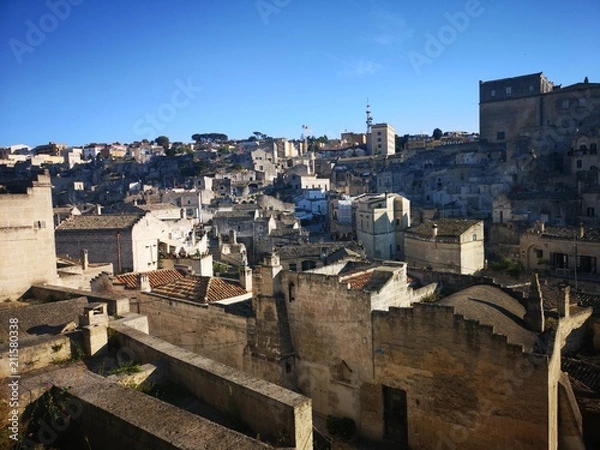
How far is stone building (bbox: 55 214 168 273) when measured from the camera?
2195 cm

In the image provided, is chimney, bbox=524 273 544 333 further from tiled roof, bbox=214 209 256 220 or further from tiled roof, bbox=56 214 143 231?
tiled roof, bbox=214 209 256 220

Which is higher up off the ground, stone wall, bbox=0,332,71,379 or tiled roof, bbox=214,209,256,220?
tiled roof, bbox=214,209,256,220

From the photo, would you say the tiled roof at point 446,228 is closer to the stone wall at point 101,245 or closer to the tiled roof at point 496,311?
the tiled roof at point 496,311

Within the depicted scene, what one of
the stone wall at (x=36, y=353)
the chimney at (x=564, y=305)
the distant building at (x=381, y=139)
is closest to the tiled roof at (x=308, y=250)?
the chimney at (x=564, y=305)

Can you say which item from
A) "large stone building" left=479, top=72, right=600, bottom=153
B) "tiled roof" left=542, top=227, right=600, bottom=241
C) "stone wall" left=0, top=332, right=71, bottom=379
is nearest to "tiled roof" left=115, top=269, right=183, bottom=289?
"stone wall" left=0, top=332, right=71, bottom=379

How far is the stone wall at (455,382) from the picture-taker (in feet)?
30.9

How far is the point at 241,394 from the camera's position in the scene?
620 cm

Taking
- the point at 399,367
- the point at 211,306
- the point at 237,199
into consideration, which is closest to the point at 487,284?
the point at 399,367

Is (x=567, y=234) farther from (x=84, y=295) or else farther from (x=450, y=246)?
(x=84, y=295)

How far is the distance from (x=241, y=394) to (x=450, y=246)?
2174 cm

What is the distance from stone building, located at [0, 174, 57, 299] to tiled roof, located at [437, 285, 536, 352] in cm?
1119

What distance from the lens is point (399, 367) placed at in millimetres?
11359

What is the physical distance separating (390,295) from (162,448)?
8.62 meters

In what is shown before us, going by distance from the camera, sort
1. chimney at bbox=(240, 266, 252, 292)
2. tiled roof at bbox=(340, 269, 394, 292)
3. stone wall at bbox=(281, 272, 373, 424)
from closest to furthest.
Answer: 1. stone wall at bbox=(281, 272, 373, 424)
2. tiled roof at bbox=(340, 269, 394, 292)
3. chimney at bbox=(240, 266, 252, 292)
